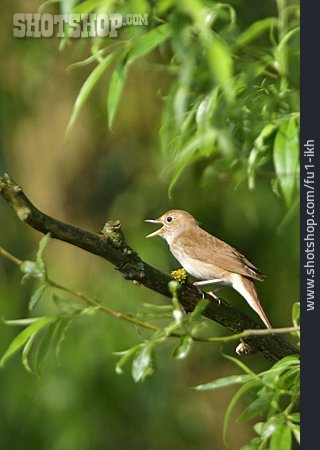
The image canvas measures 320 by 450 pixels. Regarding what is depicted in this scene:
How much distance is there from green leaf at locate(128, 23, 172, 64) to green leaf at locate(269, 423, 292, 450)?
0.96m

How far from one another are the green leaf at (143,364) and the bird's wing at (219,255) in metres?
1.16

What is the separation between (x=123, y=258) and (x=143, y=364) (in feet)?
1.12

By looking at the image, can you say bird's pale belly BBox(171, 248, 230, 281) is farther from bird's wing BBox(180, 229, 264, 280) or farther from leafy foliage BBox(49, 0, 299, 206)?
leafy foliage BBox(49, 0, 299, 206)

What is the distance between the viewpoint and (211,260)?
379cm

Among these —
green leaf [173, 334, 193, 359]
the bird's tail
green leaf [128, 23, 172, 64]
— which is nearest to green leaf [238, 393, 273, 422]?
green leaf [173, 334, 193, 359]

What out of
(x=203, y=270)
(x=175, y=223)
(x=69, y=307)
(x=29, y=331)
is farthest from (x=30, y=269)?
(x=175, y=223)

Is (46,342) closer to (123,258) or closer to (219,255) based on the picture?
(123,258)

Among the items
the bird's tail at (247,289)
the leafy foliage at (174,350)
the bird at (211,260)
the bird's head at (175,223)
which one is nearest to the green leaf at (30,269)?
the leafy foliage at (174,350)

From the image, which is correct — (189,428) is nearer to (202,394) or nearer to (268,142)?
(202,394)

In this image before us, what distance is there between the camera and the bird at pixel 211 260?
3613 mm

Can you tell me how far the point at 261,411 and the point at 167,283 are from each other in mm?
398

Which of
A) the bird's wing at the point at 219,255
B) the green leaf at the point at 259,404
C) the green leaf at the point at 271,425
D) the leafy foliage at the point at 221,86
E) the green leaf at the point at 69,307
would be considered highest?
the leafy foliage at the point at 221,86

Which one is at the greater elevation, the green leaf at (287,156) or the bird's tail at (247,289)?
the green leaf at (287,156)

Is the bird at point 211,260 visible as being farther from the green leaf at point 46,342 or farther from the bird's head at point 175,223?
the green leaf at point 46,342
